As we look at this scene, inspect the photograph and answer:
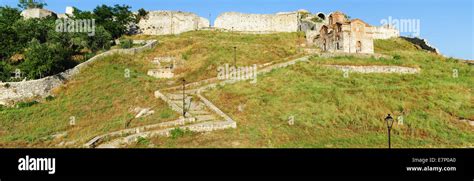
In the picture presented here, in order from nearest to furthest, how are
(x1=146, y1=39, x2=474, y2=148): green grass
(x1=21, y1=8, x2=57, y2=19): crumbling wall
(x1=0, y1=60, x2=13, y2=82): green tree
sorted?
(x1=146, y1=39, x2=474, y2=148): green grass → (x1=0, y1=60, x2=13, y2=82): green tree → (x1=21, y1=8, x2=57, y2=19): crumbling wall

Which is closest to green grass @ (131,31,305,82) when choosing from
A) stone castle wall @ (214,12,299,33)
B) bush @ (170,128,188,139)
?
stone castle wall @ (214,12,299,33)

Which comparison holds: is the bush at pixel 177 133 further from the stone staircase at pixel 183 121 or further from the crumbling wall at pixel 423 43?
the crumbling wall at pixel 423 43

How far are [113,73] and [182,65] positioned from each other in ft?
22.8

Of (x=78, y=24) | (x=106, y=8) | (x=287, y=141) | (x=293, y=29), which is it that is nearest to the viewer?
(x=287, y=141)

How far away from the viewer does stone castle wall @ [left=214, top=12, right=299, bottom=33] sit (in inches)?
2518

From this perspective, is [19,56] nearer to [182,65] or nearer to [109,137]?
[182,65]

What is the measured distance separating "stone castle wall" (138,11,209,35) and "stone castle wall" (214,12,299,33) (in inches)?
124

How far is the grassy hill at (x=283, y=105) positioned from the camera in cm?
2336

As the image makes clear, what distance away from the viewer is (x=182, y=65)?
142 feet

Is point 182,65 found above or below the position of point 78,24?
below

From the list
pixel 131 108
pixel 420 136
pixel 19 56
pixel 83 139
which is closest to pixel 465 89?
pixel 420 136

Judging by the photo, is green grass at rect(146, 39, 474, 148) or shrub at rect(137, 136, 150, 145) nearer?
shrub at rect(137, 136, 150, 145)

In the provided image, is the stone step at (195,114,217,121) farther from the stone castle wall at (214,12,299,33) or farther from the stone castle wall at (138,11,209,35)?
the stone castle wall at (214,12,299,33)
